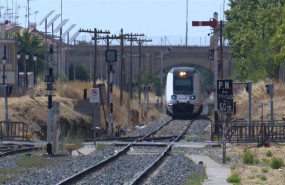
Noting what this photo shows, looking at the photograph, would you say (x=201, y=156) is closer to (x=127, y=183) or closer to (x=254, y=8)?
(x=127, y=183)

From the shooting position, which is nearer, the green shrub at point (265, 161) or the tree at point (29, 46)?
the green shrub at point (265, 161)

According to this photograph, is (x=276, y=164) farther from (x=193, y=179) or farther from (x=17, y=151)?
(x=17, y=151)

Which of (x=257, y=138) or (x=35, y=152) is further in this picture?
(x=257, y=138)

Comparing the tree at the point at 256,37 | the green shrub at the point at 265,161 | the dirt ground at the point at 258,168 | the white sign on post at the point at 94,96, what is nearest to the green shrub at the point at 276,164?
the dirt ground at the point at 258,168

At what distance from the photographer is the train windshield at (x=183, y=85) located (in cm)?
6328

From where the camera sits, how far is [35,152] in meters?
30.5

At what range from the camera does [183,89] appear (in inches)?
2504

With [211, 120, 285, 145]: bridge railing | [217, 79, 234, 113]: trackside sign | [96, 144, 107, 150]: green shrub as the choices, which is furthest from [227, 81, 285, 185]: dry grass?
[96, 144, 107, 150]: green shrub

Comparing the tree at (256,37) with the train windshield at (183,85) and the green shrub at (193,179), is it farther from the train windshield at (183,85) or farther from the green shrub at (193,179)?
the green shrub at (193,179)

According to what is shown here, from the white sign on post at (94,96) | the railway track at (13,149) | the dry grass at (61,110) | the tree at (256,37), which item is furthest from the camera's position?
the tree at (256,37)

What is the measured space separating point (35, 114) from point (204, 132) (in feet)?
33.2

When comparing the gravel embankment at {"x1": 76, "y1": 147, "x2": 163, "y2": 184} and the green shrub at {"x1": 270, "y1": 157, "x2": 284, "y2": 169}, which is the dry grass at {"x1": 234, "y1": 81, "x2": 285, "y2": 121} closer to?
the gravel embankment at {"x1": 76, "y1": 147, "x2": 163, "y2": 184}

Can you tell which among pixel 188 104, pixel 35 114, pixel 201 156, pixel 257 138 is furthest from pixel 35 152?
pixel 188 104

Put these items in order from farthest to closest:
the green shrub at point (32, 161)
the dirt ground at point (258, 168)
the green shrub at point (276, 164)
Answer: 1. the green shrub at point (32, 161)
2. the green shrub at point (276, 164)
3. the dirt ground at point (258, 168)
